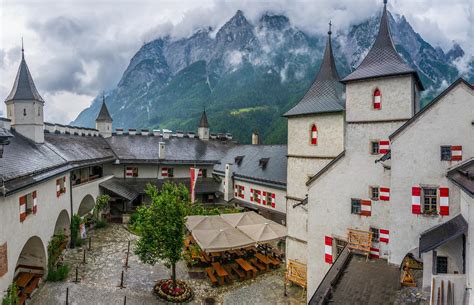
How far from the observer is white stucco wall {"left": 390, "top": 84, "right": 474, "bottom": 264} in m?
11.7

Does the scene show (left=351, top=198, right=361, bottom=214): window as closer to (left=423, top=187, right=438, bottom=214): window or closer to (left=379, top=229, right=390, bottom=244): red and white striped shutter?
(left=379, top=229, right=390, bottom=244): red and white striped shutter

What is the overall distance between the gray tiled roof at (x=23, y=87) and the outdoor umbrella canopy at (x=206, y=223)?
47.5 feet

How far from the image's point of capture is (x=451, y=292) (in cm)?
988

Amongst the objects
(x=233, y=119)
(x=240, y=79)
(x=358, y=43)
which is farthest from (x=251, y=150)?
(x=358, y=43)

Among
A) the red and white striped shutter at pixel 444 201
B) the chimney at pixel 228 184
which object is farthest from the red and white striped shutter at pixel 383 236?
the chimney at pixel 228 184

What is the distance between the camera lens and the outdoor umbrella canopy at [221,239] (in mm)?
19266

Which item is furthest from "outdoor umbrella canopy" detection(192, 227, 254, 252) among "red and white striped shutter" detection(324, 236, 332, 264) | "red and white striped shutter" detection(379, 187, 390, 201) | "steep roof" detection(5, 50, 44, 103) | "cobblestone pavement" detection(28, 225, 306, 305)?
"steep roof" detection(5, 50, 44, 103)

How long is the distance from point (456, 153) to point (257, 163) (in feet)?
70.8

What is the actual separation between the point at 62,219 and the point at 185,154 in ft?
62.9

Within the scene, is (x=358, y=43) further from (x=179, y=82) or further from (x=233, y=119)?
(x=179, y=82)

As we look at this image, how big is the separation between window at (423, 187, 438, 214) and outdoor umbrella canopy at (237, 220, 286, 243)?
34.6 feet

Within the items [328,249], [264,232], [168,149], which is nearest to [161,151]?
[168,149]

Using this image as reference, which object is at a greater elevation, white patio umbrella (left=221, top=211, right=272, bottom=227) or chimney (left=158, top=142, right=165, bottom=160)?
chimney (left=158, top=142, right=165, bottom=160)

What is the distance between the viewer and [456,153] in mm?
11844
